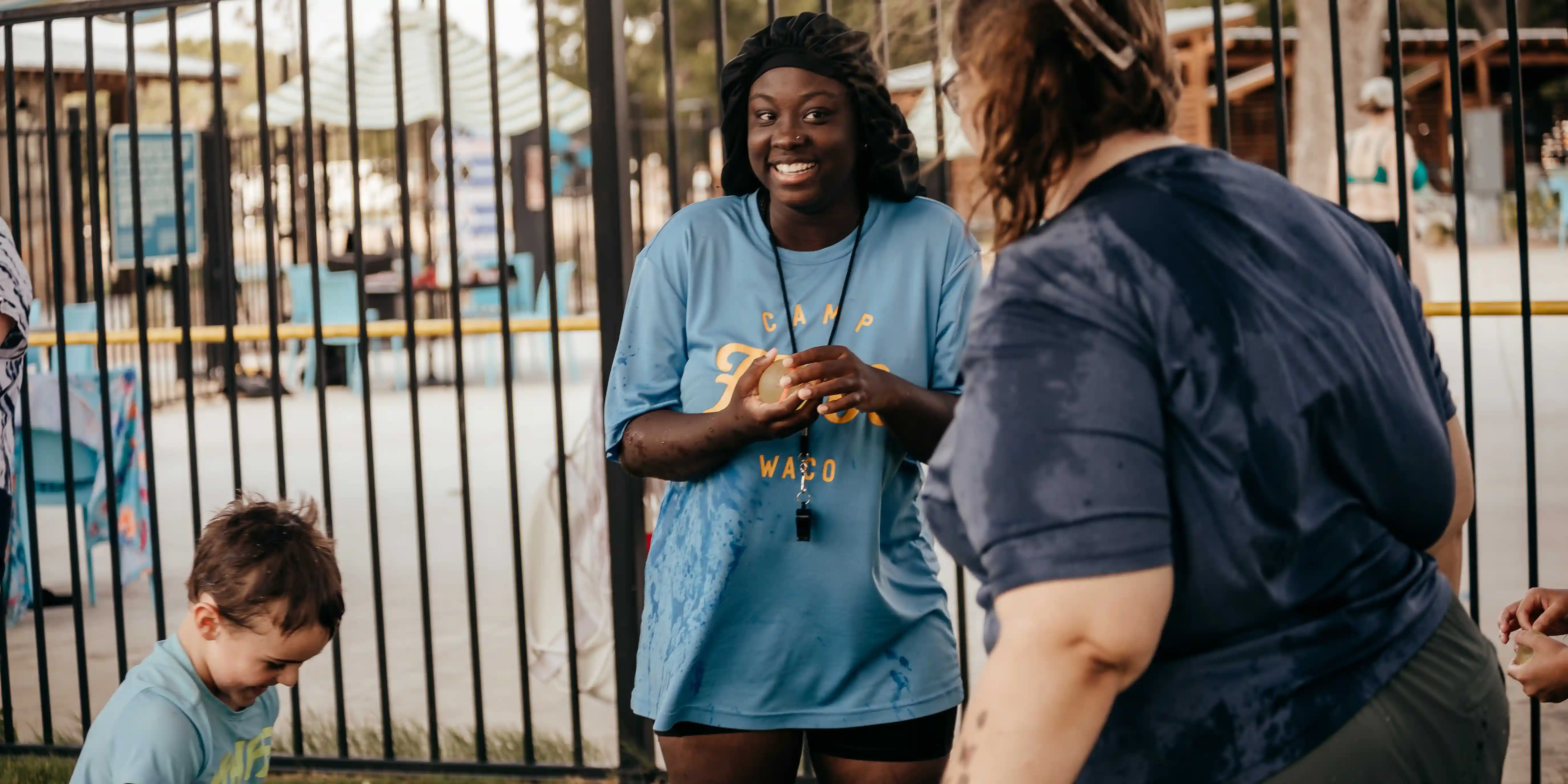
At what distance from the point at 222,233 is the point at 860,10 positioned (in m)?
1.70

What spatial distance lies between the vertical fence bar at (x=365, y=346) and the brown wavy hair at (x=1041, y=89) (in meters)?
2.44

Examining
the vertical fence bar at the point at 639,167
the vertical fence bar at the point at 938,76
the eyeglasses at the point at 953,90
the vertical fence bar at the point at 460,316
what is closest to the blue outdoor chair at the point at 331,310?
the vertical fence bar at the point at 639,167

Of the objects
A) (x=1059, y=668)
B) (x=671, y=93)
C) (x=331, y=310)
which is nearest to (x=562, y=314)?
(x=331, y=310)

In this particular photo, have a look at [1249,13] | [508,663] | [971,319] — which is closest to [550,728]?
[508,663]

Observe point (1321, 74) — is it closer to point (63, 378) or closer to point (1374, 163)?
point (1374, 163)

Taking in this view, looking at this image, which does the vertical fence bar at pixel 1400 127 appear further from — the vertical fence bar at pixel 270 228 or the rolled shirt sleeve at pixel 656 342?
the vertical fence bar at pixel 270 228

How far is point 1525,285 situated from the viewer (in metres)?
3.21

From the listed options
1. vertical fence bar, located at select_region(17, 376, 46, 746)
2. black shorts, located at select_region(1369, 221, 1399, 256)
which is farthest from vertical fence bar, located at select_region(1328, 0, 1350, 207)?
vertical fence bar, located at select_region(17, 376, 46, 746)

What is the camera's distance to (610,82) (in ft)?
11.7

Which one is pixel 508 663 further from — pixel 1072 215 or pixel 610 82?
pixel 1072 215

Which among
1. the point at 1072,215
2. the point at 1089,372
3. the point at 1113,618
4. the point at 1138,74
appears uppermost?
the point at 1138,74

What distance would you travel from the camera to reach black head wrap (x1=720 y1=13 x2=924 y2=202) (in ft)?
7.55

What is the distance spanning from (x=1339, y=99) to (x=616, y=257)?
1.62 meters

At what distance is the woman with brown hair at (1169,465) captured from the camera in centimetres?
119
